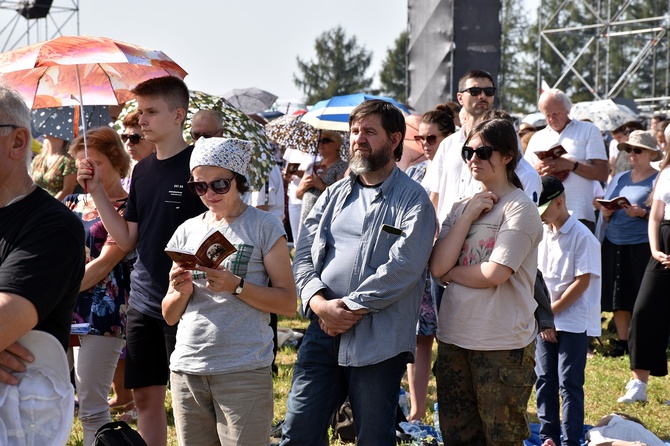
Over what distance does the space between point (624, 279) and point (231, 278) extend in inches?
234

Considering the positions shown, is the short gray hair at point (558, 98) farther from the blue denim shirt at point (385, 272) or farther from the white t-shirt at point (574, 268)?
the blue denim shirt at point (385, 272)

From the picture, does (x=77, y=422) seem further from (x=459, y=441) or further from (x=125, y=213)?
(x=459, y=441)

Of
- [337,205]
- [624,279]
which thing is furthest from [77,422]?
[624,279]

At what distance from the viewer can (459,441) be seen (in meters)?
4.41

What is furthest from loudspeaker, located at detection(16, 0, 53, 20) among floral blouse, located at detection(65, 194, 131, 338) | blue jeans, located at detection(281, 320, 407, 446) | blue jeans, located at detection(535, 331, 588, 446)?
blue jeans, located at detection(281, 320, 407, 446)

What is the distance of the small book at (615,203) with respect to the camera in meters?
8.30

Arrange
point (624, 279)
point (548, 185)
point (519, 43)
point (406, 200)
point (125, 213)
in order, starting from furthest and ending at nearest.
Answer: point (519, 43), point (624, 279), point (548, 185), point (125, 213), point (406, 200)


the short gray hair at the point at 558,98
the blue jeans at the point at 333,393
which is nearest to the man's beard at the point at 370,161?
the blue jeans at the point at 333,393

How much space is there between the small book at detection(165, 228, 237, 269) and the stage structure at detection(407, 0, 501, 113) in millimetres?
6252

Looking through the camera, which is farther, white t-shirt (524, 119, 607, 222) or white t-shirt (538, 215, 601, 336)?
white t-shirt (524, 119, 607, 222)

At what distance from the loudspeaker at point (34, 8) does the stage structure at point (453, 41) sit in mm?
23773

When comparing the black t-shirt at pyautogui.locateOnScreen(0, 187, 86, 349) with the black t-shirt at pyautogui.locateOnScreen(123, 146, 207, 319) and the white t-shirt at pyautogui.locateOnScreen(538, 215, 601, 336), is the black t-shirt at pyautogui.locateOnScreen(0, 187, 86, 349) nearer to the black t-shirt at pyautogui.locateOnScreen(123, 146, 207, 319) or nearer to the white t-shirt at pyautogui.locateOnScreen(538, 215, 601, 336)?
the black t-shirt at pyautogui.locateOnScreen(123, 146, 207, 319)

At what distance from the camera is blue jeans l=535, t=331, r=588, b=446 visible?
5305 millimetres

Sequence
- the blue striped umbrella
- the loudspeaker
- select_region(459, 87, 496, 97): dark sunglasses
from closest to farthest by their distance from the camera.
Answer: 1. select_region(459, 87, 496, 97): dark sunglasses
2. the blue striped umbrella
3. the loudspeaker
